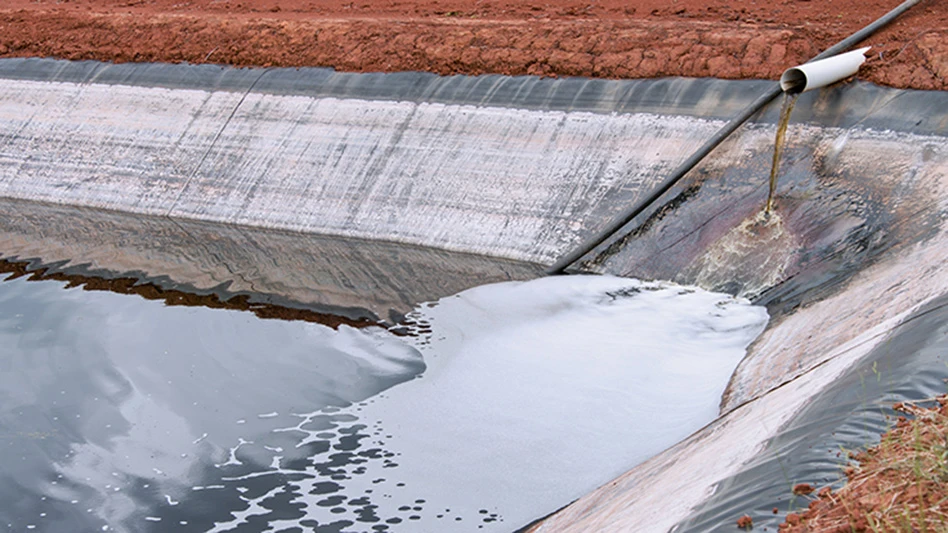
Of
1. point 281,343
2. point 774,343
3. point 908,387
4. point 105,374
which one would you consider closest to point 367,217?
point 281,343

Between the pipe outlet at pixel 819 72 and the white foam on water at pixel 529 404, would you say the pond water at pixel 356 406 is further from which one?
the pipe outlet at pixel 819 72

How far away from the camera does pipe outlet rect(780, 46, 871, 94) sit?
8734 millimetres

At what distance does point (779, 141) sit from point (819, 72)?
78cm

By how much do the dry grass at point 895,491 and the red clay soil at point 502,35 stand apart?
6.53 m

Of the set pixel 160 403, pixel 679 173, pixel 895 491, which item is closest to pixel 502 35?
pixel 679 173

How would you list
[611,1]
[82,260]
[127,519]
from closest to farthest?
[127,519], [82,260], [611,1]

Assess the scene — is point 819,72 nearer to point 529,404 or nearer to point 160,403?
point 529,404

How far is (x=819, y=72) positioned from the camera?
28.8 ft

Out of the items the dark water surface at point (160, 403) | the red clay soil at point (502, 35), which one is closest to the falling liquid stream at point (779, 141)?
the red clay soil at point (502, 35)

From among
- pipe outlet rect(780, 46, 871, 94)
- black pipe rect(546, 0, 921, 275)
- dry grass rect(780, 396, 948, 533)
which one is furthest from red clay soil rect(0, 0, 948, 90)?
dry grass rect(780, 396, 948, 533)

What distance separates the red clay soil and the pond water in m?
3.25

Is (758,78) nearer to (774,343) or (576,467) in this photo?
(774,343)

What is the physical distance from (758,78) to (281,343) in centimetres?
595

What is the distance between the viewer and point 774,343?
686cm
